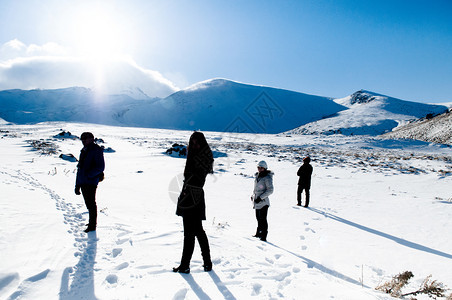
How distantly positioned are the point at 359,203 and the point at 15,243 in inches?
420

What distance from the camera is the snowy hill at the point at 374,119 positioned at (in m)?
74.8

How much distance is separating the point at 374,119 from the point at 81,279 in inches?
4007

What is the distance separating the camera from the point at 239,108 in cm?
12062

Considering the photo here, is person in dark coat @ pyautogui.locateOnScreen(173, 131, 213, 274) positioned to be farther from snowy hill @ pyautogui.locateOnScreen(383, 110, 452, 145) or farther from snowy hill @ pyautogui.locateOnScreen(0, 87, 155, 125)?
snowy hill @ pyautogui.locateOnScreen(0, 87, 155, 125)

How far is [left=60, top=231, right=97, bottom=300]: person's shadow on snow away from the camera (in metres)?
2.75

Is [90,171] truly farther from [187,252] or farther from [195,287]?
[195,287]

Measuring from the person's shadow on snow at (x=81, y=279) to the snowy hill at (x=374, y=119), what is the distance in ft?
247

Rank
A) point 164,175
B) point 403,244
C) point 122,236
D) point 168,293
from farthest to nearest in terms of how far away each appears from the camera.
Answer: point 164,175 < point 403,244 < point 122,236 < point 168,293

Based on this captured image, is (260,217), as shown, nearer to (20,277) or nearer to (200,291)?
(200,291)

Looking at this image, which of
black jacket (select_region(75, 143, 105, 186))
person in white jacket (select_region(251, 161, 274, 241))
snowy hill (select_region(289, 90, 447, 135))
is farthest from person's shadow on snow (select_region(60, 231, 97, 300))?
snowy hill (select_region(289, 90, 447, 135))

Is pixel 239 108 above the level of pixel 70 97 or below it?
below

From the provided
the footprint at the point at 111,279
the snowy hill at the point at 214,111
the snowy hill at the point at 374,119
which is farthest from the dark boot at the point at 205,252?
the snowy hill at the point at 214,111

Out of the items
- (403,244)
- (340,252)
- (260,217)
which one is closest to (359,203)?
(403,244)

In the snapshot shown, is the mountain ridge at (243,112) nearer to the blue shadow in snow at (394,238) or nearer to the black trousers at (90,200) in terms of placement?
the blue shadow in snow at (394,238)
